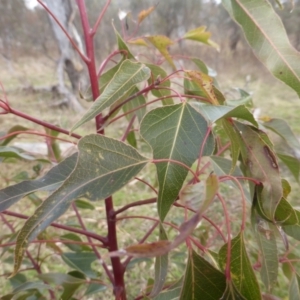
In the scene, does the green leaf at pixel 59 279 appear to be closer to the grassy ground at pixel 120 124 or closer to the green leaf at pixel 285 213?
the grassy ground at pixel 120 124

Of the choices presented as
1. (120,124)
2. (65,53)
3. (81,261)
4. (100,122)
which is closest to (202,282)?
(100,122)

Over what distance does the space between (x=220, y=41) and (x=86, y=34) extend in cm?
611

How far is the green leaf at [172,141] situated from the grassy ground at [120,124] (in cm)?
37

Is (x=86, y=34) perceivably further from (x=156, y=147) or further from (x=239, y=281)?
(x=239, y=281)

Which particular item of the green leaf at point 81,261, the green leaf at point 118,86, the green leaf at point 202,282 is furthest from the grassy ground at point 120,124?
the green leaf at point 202,282

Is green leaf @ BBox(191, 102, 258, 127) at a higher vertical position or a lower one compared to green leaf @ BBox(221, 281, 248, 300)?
higher

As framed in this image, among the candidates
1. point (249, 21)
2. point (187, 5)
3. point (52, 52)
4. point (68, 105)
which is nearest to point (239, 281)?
point (249, 21)

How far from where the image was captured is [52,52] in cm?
551

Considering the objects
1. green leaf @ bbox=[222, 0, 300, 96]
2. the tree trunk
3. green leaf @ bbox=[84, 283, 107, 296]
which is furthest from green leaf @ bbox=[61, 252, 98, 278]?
the tree trunk

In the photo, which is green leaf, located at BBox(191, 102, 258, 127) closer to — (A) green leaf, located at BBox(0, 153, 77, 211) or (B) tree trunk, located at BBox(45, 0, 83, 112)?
(A) green leaf, located at BBox(0, 153, 77, 211)

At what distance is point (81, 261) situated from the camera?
729 mm

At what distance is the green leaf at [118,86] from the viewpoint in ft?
1.11

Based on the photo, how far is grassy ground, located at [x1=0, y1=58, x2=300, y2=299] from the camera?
1.23 meters

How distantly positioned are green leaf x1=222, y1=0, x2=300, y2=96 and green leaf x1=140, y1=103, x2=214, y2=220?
0.35 feet
